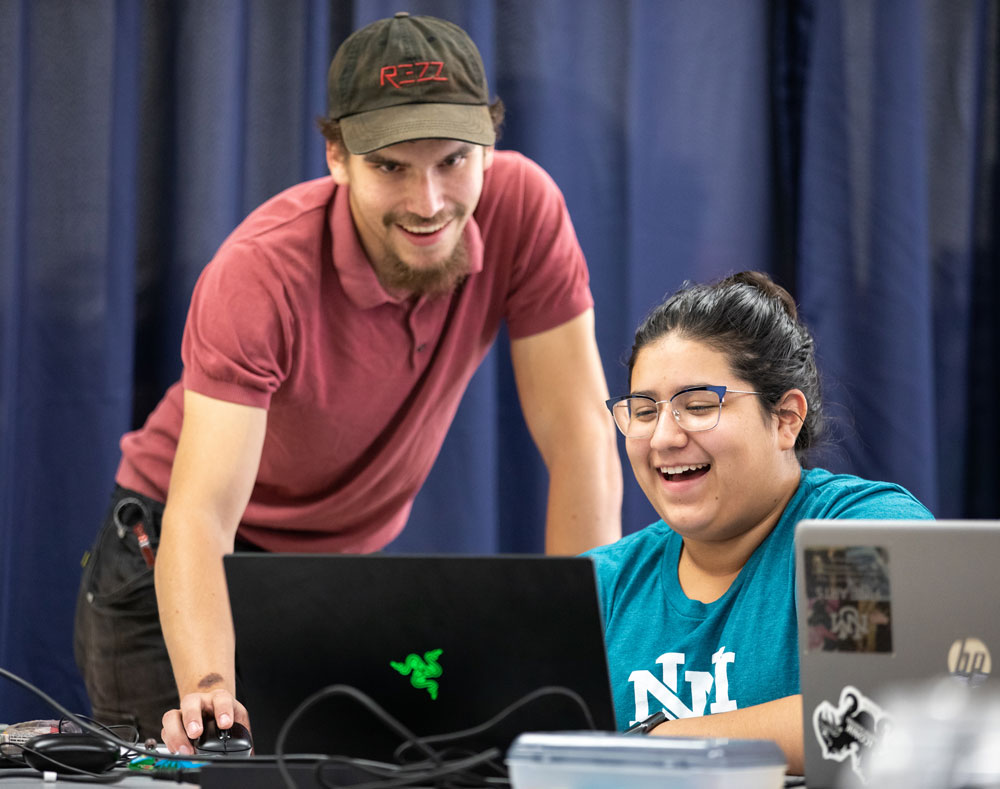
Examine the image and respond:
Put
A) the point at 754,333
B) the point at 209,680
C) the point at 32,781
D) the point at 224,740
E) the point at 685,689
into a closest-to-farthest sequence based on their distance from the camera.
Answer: the point at 32,781, the point at 224,740, the point at 685,689, the point at 754,333, the point at 209,680

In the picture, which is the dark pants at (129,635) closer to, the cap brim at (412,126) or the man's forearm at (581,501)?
the man's forearm at (581,501)

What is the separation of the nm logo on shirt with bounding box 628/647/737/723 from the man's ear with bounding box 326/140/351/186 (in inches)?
37.0

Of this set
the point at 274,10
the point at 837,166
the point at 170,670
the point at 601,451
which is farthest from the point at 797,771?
the point at 274,10

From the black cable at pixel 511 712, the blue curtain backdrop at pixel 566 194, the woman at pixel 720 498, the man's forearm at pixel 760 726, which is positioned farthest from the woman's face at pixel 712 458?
the blue curtain backdrop at pixel 566 194

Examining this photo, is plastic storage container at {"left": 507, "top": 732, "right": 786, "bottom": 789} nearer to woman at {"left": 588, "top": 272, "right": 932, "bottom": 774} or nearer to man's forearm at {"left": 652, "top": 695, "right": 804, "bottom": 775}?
man's forearm at {"left": 652, "top": 695, "right": 804, "bottom": 775}

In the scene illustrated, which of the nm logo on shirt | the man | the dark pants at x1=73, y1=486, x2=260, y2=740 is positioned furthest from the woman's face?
the dark pants at x1=73, y1=486, x2=260, y2=740

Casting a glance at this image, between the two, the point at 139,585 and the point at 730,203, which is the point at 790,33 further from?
the point at 139,585

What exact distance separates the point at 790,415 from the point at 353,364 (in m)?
0.76

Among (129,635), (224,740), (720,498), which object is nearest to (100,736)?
(224,740)

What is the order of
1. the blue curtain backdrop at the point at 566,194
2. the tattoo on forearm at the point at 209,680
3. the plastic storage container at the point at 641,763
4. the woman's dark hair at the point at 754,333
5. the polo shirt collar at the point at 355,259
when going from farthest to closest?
the blue curtain backdrop at the point at 566,194, the polo shirt collar at the point at 355,259, the tattoo on forearm at the point at 209,680, the woman's dark hair at the point at 754,333, the plastic storage container at the point at 641,763

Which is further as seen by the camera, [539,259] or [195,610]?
[539,259]

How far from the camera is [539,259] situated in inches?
77.6

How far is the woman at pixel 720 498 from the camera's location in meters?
1.26

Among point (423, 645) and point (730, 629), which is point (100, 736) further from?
point (730, 629)
